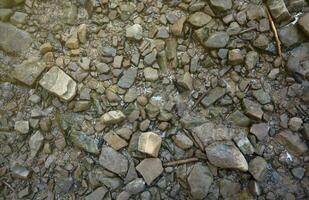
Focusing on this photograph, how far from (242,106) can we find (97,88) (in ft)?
2.38

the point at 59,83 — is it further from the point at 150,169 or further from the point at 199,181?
the point at 199,181

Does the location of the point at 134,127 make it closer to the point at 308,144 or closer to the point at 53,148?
the point at 53,148

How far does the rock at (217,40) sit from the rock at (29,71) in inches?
33.1

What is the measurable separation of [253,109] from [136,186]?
68cm

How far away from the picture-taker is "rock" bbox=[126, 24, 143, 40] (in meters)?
1.91

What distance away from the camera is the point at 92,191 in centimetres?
184

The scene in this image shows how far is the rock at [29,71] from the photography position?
1914 mm

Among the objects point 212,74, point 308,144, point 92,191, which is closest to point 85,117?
point 92,191

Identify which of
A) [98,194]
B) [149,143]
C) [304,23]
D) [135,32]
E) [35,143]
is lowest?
[98,194]

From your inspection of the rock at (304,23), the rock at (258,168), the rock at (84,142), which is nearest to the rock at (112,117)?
the rock at (84,142)

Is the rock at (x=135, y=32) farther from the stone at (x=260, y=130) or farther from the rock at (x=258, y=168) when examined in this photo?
the rock at (x=258, y=168)

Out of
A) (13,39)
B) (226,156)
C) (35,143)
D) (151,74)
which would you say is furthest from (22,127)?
(226,156)

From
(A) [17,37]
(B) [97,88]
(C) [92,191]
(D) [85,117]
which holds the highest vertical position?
(A) [17,37]

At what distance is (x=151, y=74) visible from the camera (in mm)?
1905
